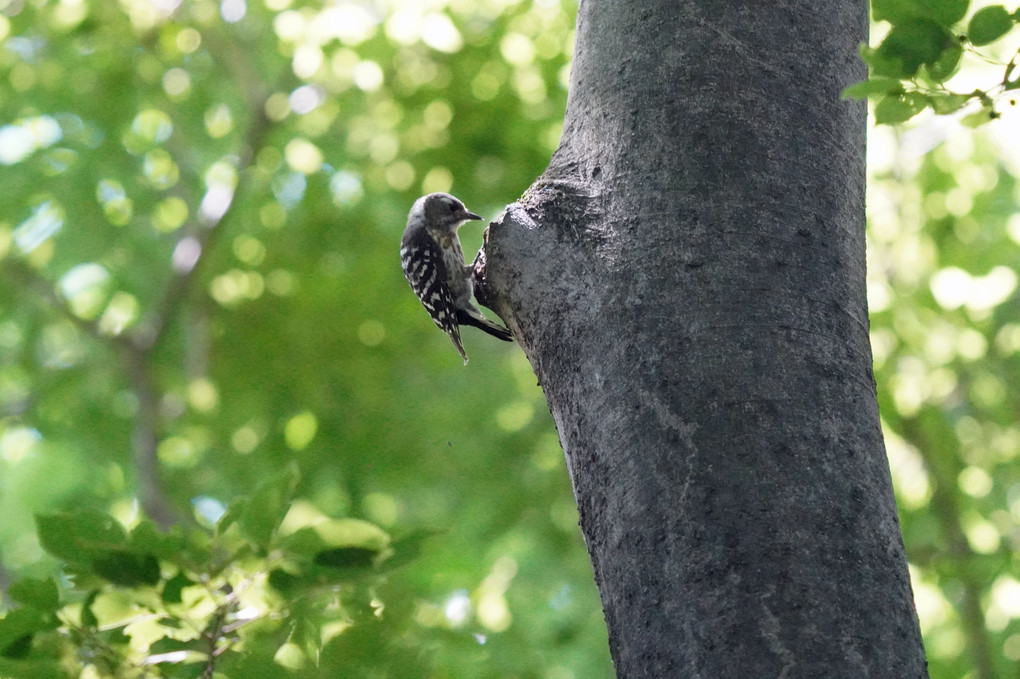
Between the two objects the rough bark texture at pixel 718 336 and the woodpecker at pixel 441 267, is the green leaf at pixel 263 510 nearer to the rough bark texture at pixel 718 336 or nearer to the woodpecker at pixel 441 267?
the rough bark texture at pixel 718 336

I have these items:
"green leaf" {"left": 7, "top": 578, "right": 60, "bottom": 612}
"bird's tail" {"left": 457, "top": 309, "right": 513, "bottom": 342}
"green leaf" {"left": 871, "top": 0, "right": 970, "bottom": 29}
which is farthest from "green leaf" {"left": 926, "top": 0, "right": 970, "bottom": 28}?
"bird's tail" {"left": 457, "top": 309, "right": 513, "bottom": 342}

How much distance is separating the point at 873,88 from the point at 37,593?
1.68 m

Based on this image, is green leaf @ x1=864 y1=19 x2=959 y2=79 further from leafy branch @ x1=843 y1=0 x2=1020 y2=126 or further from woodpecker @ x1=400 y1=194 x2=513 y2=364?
woodpecker @ x1=400 y1=194 x2=513 y2=364

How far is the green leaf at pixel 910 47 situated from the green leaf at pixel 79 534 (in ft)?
5.12

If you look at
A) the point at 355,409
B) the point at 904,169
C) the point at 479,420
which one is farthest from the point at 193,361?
the point at 904,169

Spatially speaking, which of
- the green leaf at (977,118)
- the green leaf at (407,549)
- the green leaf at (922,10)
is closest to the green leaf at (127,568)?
the green leaf at (407,549)

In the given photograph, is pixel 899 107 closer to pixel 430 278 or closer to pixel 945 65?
pixel 945 65

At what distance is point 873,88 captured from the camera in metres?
1.27

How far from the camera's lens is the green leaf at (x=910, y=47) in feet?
4.25

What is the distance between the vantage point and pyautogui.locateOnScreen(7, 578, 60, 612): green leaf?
1.63 meters

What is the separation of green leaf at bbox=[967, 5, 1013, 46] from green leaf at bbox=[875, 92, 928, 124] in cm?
11

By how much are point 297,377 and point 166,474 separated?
4.57ft

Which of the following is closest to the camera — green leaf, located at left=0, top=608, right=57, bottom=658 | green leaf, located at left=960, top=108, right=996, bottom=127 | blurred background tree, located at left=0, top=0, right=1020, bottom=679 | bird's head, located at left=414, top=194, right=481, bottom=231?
green leaf, located at left=960, top=108, right=996, bottom=127

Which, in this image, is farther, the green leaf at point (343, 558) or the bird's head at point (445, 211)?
the bird's head at point (445, 211)
